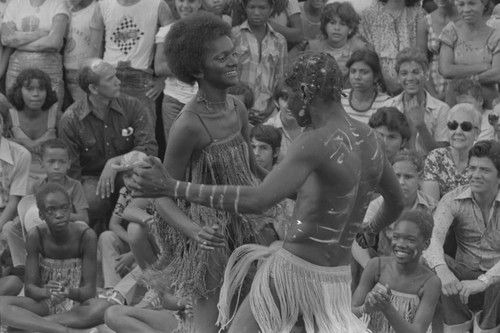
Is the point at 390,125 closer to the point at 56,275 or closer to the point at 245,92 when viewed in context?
the point at 245,92

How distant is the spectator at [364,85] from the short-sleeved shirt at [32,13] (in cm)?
241

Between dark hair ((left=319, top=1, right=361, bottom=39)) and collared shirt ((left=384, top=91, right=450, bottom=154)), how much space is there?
0.79 metres

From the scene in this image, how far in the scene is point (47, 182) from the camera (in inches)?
364

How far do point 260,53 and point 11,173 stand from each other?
7.04ft

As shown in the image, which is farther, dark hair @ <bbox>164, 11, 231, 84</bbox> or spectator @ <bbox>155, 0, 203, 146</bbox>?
spectator @ <bbox>155, 0, 203, 146</bbox>

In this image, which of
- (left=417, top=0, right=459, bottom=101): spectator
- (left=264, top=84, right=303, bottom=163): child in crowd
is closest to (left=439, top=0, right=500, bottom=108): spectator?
(left=417, top=0, right=459, bottom=101): spectator

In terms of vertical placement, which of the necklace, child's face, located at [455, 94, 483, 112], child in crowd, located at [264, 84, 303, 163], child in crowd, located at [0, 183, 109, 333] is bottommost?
child in crowd, located at [0, 183, 109, 333]

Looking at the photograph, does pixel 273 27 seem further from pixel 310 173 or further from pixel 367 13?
pixel 310 173

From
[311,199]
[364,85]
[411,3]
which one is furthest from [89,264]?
[411,3]

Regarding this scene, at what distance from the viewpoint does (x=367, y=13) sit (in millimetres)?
10242

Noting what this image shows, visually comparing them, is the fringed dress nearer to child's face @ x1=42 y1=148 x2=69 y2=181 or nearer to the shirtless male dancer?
the shirtless male dancer

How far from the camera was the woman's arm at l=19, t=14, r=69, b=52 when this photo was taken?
33.5 feet

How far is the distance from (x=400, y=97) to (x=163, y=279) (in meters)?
3.68

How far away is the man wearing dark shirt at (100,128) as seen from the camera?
9594 millimetres
